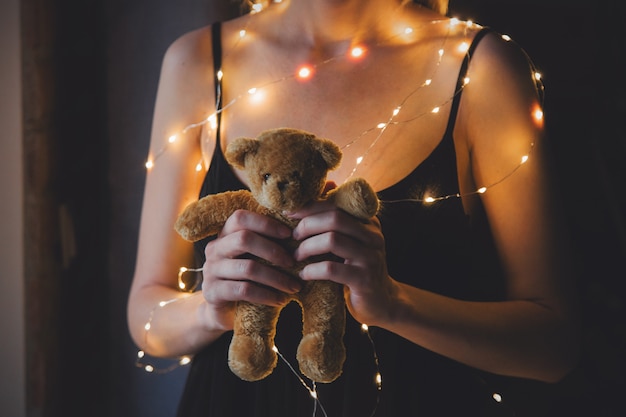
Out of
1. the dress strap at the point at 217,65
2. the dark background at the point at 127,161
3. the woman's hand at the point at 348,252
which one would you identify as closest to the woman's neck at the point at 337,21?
the dress strap at the point at 217,65

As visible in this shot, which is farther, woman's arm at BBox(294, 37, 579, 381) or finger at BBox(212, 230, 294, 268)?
woman's arm at BBox(294, 37, 579, 381)

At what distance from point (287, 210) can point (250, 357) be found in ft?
0.52

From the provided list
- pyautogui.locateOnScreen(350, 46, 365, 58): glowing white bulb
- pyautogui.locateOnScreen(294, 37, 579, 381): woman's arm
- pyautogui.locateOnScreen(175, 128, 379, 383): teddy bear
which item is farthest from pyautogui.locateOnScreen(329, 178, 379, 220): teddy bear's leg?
pyautogui.locateOnScreen(350, 46, 365, 58): glowing white bulb

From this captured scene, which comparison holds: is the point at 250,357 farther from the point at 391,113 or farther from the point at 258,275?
the point at 391,113

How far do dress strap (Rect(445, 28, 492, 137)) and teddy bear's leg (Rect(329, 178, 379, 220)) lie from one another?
334 mm

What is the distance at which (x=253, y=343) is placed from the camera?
0.52 metres

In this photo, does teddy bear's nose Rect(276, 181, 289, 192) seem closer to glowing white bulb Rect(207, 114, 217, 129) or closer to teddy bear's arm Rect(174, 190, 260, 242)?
teddy bear's arm Rect(174, 190, 260, 242)

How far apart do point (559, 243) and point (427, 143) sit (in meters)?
0.26

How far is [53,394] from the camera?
109 cm

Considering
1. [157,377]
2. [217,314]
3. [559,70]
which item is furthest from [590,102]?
[157,377]

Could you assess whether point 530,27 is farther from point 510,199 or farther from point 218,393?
point 218,393

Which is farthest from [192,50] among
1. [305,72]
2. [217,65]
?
[305,72]

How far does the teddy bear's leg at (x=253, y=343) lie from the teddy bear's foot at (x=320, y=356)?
0.13 feet

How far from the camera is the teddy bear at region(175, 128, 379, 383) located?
494 millimetres
